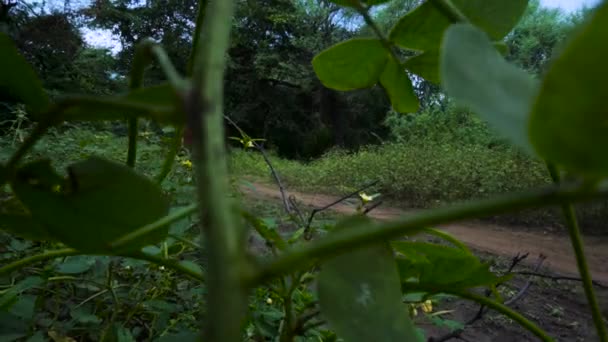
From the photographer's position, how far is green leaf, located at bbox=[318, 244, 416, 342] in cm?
11

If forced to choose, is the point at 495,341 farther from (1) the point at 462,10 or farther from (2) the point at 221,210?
(2) the point at 221,210

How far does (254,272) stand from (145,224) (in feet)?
0.27

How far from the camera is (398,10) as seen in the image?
4.88 meters

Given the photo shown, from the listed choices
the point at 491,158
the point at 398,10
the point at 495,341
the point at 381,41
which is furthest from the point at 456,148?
the point at 381,41

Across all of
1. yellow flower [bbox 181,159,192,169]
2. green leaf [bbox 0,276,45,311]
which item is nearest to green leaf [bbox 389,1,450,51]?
green leaf [bbox 0,276,45,311]

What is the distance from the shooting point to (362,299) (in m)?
0.12

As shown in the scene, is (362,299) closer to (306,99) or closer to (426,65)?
(426,65)

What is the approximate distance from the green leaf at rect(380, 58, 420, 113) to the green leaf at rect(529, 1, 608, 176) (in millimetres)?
178

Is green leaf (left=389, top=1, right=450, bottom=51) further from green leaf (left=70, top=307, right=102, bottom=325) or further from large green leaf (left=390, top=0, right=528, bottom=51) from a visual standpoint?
green leaf (left=70, top=307, right=102, bottom=325)

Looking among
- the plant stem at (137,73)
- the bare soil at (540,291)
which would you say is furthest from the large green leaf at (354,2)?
the bare soil at (540,291)

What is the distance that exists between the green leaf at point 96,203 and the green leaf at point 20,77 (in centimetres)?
3

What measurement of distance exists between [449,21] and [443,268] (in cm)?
9

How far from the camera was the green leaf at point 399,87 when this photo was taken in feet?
0.79

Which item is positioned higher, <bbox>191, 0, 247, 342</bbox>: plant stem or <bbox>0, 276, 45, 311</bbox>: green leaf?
<bbox>191, 0, 247, 342</bbox>: plant stem
